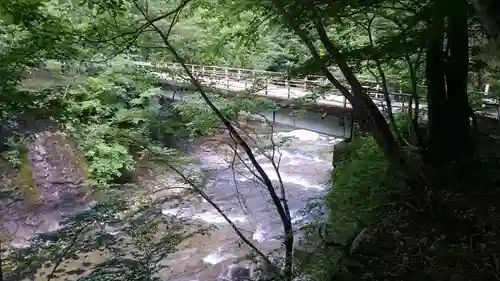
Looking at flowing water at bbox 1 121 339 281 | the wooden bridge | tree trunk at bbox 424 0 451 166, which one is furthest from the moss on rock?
tree trunk at bbox 424 0 451 166

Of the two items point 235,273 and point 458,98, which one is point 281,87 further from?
point 458,98

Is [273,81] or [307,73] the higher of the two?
[307,73]

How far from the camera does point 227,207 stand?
1270 cm

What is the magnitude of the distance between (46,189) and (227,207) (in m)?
5.43

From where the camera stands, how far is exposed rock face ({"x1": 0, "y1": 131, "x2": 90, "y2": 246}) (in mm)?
10711

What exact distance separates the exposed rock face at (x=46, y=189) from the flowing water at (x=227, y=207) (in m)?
0.03

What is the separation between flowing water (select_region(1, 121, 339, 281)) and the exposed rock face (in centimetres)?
3

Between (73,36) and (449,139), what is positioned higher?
(73,36)

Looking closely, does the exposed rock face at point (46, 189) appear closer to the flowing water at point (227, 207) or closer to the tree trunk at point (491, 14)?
the flowing water at point (227, 207)

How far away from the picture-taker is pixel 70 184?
1266cm

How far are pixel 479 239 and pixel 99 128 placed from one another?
927 cm

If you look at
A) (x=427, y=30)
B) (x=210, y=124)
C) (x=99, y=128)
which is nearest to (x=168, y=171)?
(x=99, y=128)

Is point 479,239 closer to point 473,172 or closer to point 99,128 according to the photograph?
point 473,172

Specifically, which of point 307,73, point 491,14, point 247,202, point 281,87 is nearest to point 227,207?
point 247,202
